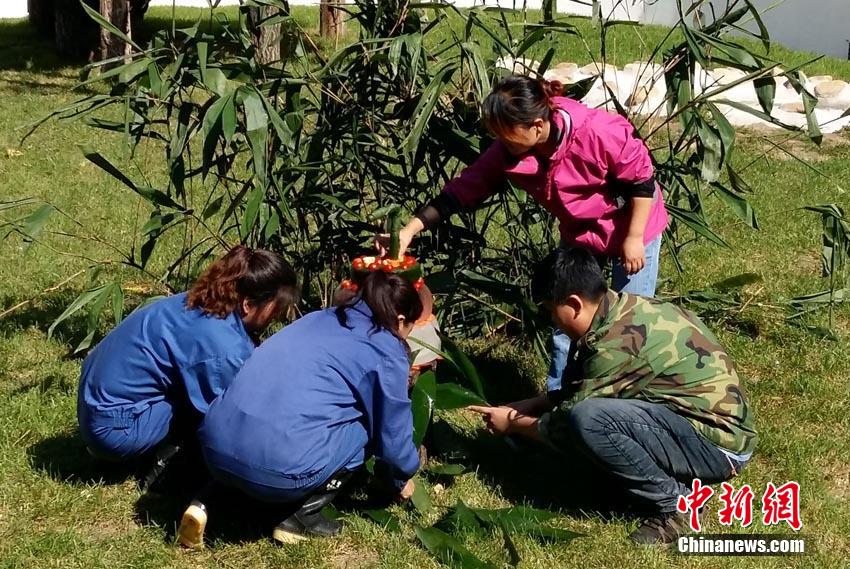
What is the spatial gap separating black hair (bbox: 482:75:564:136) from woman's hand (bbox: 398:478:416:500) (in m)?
1.14

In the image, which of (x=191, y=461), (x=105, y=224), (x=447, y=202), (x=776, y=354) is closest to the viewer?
(x=191, y=461)

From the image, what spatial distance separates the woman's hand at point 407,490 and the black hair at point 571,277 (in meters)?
0.73

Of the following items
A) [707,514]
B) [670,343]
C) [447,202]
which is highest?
[447,202]

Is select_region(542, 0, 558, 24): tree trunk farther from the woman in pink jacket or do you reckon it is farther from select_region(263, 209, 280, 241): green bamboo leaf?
select_region(263, 209, 280, 241): green bamboo leaf

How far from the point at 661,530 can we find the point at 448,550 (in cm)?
64

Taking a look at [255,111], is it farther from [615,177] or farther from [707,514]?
[707,514]

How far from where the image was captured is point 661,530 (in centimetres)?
291

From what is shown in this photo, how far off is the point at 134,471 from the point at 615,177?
1880mm

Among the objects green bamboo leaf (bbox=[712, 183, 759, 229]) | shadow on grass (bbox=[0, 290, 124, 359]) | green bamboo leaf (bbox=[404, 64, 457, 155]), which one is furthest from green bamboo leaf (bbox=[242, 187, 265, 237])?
green bamboo leaf (bbox=[712, 183, 759, 229])

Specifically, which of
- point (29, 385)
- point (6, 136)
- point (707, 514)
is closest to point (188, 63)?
point (29, 385)

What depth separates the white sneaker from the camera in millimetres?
2832

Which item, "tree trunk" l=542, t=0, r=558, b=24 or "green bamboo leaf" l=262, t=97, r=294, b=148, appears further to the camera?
"tree trunk" l=542, t=0, r=558, b=24

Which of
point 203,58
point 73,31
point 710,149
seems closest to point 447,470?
point 710,149

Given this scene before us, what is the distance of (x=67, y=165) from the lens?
7.22m
